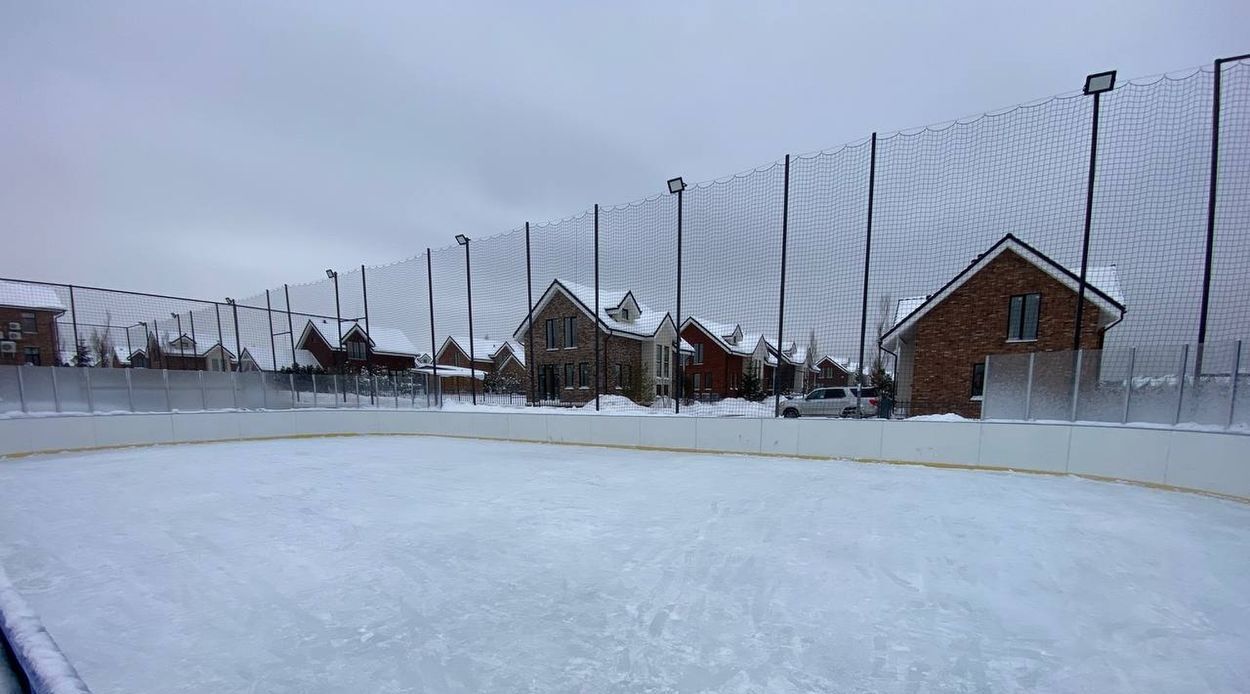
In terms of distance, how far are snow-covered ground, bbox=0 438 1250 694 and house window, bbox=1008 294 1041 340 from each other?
7294mm

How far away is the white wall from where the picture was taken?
4.88 m

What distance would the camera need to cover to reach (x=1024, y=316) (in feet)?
35.2

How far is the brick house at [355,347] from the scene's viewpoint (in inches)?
631

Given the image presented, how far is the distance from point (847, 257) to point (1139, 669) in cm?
568

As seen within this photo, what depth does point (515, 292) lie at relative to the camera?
33.2ft

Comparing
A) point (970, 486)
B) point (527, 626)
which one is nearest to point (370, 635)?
point (527, 626)

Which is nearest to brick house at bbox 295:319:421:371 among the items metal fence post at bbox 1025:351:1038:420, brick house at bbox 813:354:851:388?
brick house at bbox 813:354:851:388

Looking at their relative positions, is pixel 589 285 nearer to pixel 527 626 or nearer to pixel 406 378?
pixel 406 378

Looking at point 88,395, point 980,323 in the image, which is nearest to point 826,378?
point 980,323

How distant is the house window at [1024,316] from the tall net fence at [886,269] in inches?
1.4

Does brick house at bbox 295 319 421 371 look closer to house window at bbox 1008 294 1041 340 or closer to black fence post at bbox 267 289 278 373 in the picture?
black fence post at bbox 267 289 278 373

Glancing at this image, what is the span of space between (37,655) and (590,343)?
15.2 m

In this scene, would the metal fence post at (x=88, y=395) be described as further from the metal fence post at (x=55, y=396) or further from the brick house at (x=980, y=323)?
the brick house at (x=980, y=323)

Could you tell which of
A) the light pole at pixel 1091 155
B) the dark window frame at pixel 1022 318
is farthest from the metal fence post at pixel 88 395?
the dark window frame at pixel 1022 318
